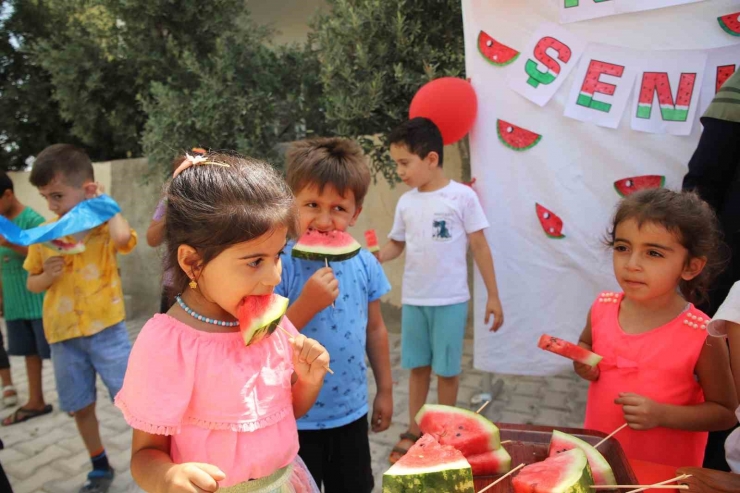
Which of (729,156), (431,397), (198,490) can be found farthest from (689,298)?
(431,397)

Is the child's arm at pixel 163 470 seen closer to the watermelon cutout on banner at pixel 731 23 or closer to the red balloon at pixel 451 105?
the red balloon at pixel 451 105

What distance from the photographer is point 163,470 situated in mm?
1382

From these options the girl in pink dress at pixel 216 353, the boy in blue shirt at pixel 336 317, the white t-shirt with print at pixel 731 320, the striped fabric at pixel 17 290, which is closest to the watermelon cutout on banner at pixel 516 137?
the boy in blue shirt at pixel 336 317

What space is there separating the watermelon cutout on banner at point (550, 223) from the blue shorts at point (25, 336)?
4221 mm

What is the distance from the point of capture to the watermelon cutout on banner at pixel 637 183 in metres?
3.59

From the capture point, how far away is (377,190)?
626cm

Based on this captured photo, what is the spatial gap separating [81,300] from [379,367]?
207 centimetres

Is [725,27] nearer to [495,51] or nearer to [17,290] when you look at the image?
[495,51]

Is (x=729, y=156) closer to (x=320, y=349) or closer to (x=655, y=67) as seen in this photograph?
(x=655, y=67)

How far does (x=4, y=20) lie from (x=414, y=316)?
31.1 ft

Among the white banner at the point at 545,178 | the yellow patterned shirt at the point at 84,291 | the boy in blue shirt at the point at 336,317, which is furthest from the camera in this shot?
Result: the white banner at the point at 545,178

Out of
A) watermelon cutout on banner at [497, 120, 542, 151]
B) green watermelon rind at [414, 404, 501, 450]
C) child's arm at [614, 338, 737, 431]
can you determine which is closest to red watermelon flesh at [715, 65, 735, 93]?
watermelon cutout on banner at [497, 120, 542, 151]

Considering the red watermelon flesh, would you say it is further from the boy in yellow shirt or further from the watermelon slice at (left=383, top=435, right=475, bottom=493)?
the boy in yellow shirt

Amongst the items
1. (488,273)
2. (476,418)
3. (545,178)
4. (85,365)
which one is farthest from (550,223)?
(85,365)
